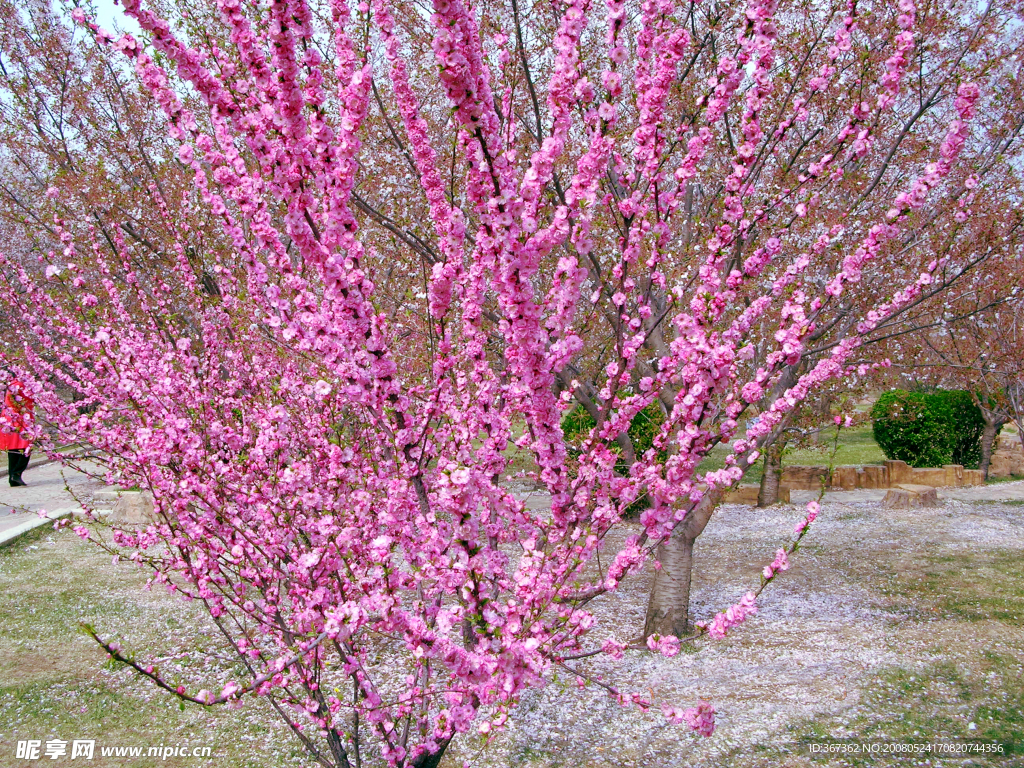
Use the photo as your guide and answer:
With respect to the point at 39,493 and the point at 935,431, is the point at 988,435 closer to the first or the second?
the point at 935,431

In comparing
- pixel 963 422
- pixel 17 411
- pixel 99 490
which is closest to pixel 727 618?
pixel 17 411

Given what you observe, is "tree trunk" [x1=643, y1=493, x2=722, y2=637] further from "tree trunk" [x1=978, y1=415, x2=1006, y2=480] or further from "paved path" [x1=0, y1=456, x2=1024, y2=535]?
"tree trunk" [x1=978, y1=415, x2=1006, y2=480]

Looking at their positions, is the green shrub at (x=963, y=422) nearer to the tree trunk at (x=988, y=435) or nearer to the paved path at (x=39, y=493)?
the tree trunk at (x=988, y=435)

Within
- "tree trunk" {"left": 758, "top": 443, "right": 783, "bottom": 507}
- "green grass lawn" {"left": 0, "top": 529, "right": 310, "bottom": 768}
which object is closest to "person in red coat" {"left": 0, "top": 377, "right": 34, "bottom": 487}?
"green grass lawn" {"left": 0, "top": 529, "right": 310, "bottom": 768}

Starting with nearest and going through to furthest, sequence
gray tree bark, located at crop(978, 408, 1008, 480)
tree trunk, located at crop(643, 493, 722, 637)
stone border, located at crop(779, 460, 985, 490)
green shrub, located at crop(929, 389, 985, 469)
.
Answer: tree trunk, located at crop(643, 493, 722, 637) < stone border, located at crop(779, 460, 985, 490) < gray tree bark, located at crop(978, 408, 1008, 480) < green shrub, located at crop(929, 389, 985, 469)

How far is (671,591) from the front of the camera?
580cm

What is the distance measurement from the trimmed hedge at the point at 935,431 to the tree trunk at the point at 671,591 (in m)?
8.64

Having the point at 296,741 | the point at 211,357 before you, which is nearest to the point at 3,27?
the point at 211,357

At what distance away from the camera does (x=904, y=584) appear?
724 centimetres

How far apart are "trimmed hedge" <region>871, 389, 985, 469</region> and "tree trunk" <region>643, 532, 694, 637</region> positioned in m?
8.64

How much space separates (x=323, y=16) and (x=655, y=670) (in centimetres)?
663

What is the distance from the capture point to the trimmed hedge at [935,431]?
43.4 ft

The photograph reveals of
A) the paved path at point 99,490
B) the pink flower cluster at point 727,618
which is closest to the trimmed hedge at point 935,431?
the paved path at point 99,490

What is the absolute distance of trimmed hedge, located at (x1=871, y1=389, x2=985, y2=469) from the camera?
521 inches
